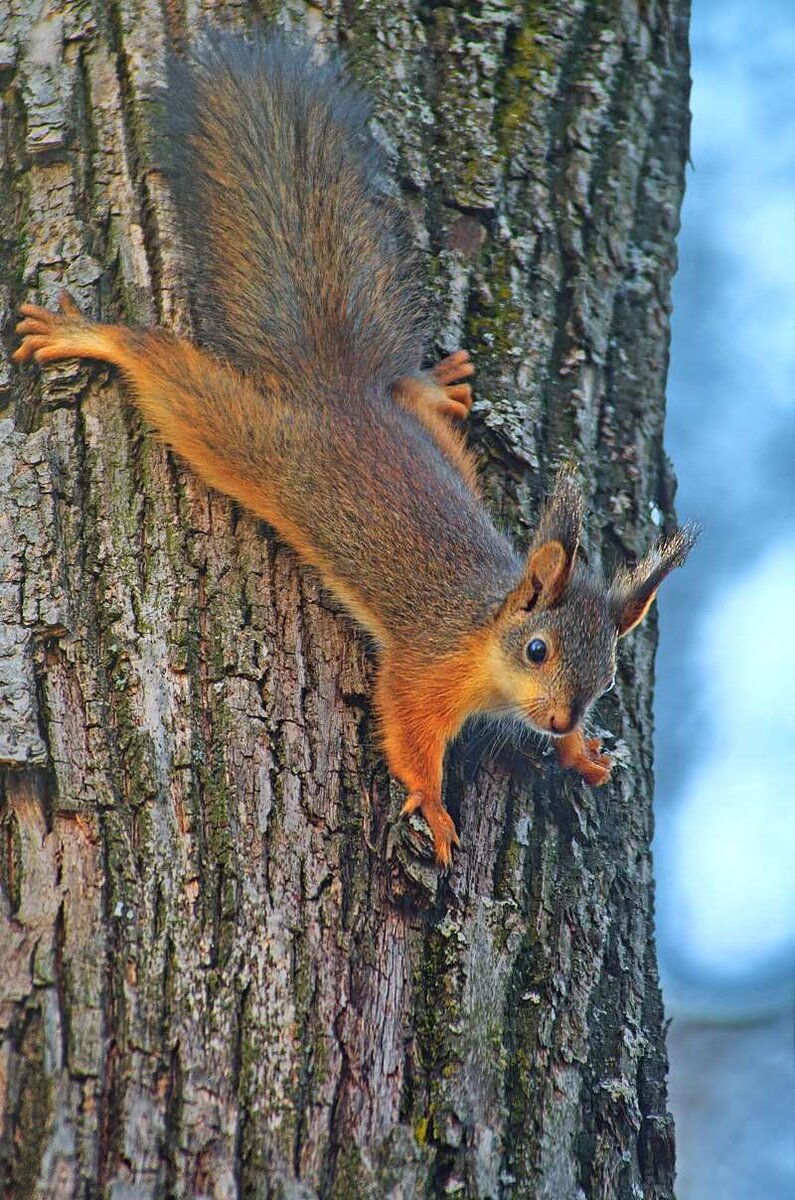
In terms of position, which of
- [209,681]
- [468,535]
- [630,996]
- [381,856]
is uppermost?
[468,535]

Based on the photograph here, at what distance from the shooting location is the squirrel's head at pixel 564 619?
2.63m

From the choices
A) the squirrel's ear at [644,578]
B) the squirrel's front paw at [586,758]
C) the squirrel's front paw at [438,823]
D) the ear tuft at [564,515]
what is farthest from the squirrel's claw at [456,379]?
the squirrel's front paw at [438,823]

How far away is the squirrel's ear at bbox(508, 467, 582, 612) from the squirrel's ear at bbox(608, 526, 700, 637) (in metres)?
0.13

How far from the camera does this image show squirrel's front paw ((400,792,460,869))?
213 centimetres

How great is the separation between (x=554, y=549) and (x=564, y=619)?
24 cm

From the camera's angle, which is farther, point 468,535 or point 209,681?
point 468,535

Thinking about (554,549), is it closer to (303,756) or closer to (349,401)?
(349,401)

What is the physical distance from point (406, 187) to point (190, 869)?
180 cm

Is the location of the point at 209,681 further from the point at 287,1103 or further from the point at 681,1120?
the point at 681,1120

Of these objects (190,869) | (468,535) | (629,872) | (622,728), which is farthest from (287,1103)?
(468,535)

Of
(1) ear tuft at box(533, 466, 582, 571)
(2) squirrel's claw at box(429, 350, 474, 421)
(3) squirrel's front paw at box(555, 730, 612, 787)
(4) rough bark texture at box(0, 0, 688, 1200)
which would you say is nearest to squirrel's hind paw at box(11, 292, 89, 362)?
(4) rough bark texture at box(0, 0, 688, 1200)

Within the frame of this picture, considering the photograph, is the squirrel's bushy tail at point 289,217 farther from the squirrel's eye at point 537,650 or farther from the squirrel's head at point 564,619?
the squirrel's eye at point 537,650

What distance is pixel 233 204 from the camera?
2.94 metres

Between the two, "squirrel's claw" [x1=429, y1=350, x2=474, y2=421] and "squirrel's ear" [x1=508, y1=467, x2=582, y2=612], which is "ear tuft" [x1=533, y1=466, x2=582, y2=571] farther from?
"squirrel's claw" [x1=429, y1=350, x2=474, y2=421]
